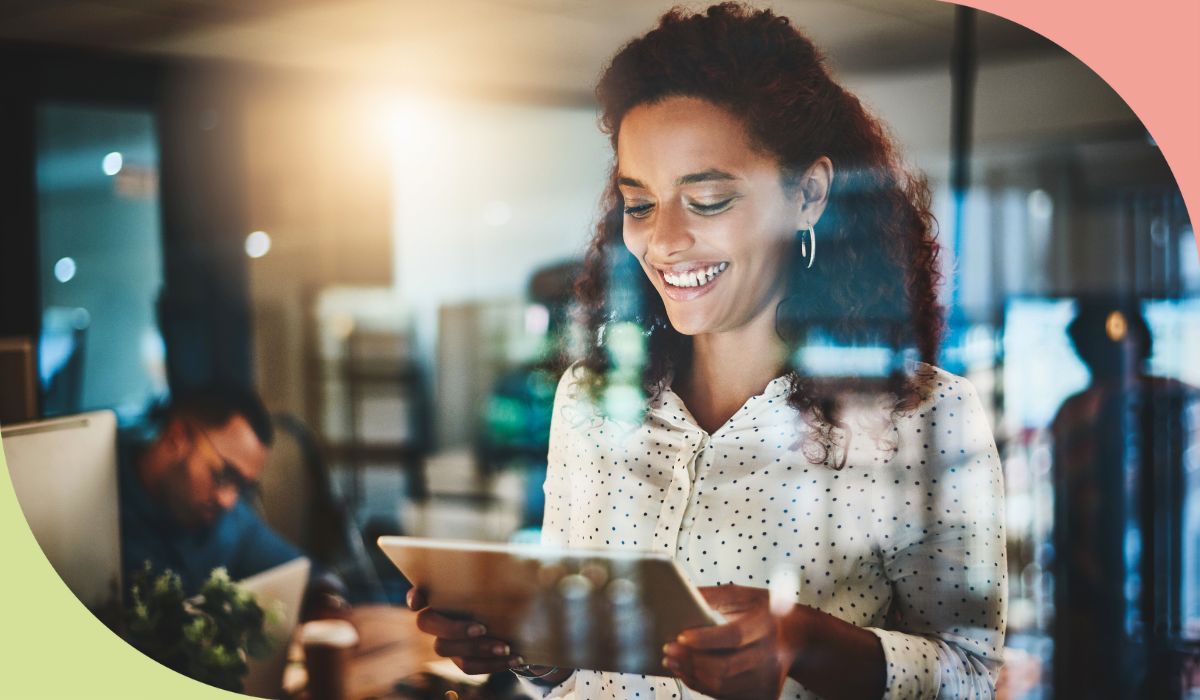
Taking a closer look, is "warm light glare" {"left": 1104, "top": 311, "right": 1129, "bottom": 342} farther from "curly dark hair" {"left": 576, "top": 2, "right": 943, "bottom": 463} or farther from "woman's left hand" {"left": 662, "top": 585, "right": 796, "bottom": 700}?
"woman's left hand" {"left": 662, "top": 585, "right": 796, "bottom": 700}

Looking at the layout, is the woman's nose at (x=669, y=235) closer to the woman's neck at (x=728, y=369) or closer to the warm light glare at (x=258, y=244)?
the woman's neck at (x=728, y=369)

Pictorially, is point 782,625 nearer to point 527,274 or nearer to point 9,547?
point 527,274

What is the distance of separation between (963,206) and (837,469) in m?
0.52

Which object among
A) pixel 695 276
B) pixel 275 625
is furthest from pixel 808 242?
pixel 275 625

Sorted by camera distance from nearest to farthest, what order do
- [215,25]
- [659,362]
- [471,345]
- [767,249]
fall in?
[767,249] < [659,362] < [471,345] < [215,25]

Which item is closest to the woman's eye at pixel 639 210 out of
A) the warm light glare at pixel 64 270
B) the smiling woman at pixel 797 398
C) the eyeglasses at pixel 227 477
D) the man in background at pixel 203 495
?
the smiling woman at pixel 797 398

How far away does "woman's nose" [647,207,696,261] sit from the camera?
179 cm

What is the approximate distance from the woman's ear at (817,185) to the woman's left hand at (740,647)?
0.68 meters

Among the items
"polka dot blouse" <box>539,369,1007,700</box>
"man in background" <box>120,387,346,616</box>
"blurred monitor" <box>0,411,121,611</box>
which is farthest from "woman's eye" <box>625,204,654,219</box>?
"blurred monitor" <box>0,411,121,611</box>

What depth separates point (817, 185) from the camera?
5.67 feet

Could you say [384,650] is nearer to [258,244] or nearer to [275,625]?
[275,625]

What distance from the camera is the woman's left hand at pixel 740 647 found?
1754 mm

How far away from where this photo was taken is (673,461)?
185 centimetres

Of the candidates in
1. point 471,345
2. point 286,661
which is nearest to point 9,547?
point 286,661
